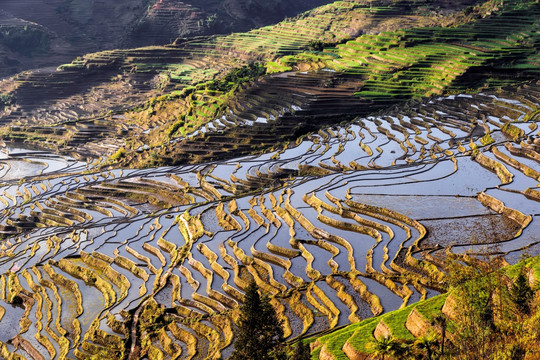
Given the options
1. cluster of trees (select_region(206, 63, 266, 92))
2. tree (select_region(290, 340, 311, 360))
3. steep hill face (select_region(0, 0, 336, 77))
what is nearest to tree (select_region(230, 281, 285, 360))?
tree (select_region(290, 340, 311, 360))

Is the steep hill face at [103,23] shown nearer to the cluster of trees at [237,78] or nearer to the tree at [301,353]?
the cluster of trees at [237,78]

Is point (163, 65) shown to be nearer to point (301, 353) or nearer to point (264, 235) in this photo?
point (264, 235)

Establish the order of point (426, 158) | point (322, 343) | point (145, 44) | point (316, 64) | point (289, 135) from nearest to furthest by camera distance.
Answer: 1. point (322, 343)
2. point (426, 158)
3. point (289, 135)
4. point (316, 64)
5. point (145, 44)

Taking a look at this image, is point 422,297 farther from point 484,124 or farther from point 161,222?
point 484,124

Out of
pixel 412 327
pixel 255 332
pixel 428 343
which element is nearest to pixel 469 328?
pixel 428 343

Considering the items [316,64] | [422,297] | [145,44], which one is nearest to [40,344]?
[422,297]

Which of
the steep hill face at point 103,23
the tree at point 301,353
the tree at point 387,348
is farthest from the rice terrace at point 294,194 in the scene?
the steep hill face at point 103,23
